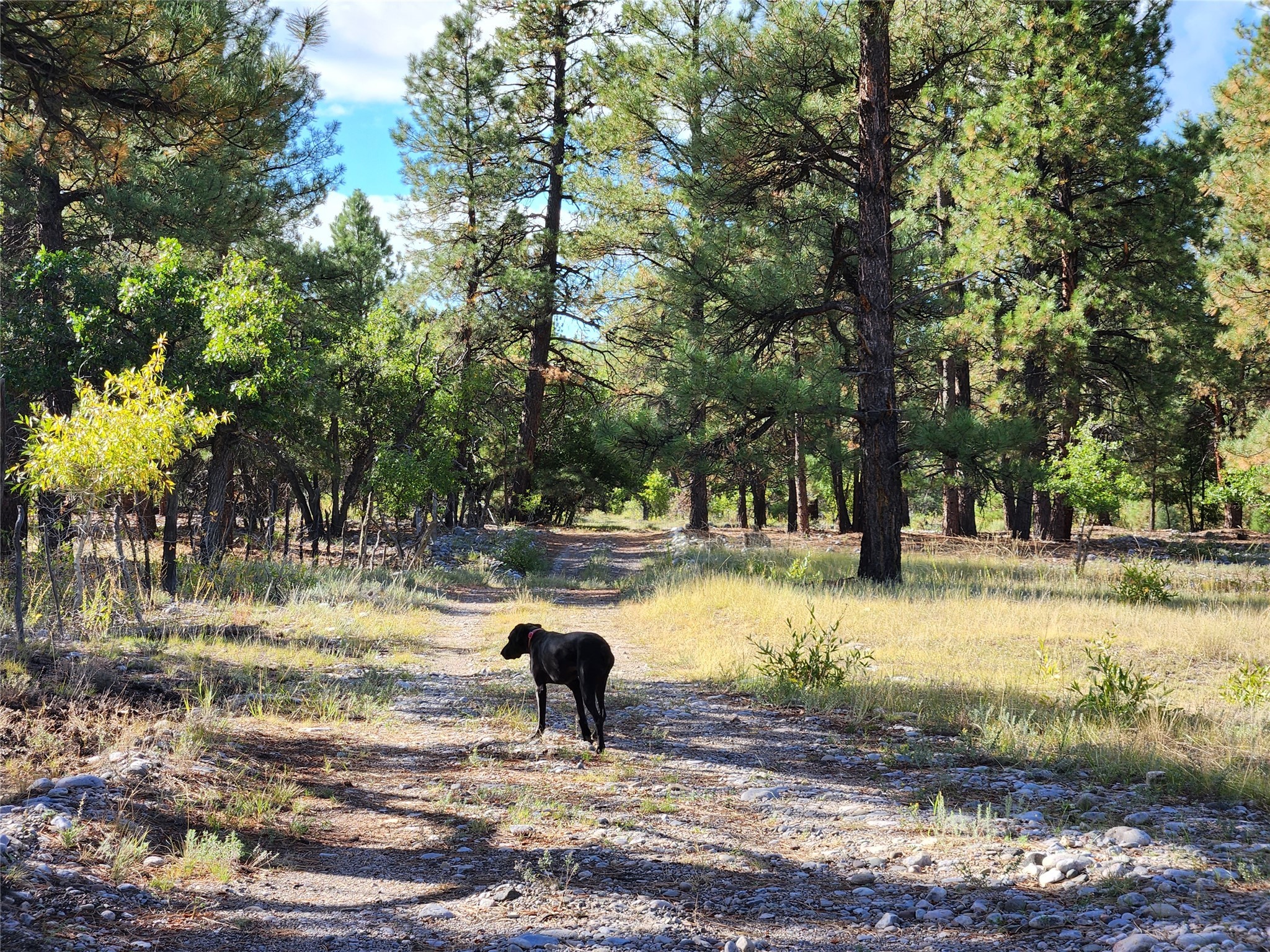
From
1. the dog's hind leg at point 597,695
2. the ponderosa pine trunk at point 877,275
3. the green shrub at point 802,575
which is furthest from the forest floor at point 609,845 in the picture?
the ponderosa pine trunk at point 877,275

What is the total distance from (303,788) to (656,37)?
78.5 feet

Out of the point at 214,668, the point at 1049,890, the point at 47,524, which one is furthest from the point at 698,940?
the point at 47,524

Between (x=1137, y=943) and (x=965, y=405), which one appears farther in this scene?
(x=965, y=405)

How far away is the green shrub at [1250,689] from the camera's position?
6926mm

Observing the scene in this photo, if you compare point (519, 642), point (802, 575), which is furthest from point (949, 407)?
point (519, 642)

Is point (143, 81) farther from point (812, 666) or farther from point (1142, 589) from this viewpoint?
point (1142, 589)

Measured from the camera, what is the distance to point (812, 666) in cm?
831

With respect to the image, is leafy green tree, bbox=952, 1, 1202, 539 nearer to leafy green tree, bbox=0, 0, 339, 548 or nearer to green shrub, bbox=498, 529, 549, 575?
green shrub, bbox=498, 529, 549, 575

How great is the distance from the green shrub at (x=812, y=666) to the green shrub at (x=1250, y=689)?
2.98m

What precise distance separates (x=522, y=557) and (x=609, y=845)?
60.1 ft

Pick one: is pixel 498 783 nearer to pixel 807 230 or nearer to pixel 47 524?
pixel 47 524

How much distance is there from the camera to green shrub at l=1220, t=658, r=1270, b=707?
6.93 metres

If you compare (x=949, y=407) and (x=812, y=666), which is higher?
(x=949, y=407)

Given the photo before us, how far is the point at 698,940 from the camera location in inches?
135
